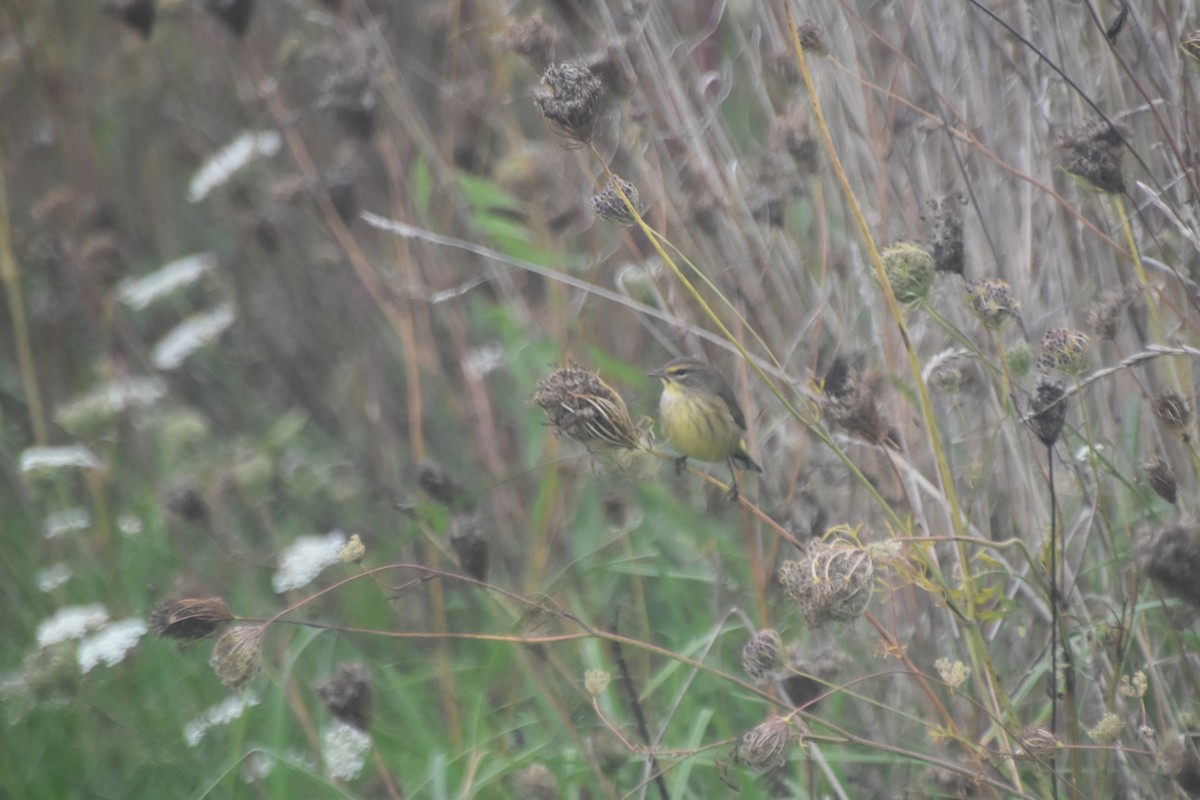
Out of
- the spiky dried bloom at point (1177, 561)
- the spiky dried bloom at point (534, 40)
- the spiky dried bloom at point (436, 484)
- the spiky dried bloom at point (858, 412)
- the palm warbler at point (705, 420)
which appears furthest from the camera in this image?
the palm warbler at point (705, 420)

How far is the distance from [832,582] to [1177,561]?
433 millimetres

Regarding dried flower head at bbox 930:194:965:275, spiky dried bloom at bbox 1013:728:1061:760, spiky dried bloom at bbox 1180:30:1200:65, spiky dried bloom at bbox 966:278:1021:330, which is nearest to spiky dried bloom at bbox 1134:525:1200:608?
spiky dried bloom at bbox 1013:728:1061:760

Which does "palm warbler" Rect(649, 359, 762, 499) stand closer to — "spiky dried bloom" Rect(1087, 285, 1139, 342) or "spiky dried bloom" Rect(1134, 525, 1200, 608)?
"spiky dried bloom" Rect(1087, 285, 1139, 342)

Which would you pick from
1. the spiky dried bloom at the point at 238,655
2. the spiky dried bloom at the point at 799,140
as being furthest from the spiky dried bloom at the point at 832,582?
the spiky dried bloom at the point at 799,140

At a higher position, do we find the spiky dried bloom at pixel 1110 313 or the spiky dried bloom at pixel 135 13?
the spiky dried bloom at pixel 135 13

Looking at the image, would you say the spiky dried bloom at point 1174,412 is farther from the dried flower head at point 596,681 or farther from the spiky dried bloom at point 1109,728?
the dried flower head at point 596,681

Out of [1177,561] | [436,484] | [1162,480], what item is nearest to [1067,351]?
[1162,480]

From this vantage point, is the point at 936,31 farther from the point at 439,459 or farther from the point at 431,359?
the point at 439,459

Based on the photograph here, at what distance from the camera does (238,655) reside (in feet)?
5.66

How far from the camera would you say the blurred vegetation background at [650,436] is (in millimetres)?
1801

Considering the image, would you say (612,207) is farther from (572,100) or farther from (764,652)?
(764,652)

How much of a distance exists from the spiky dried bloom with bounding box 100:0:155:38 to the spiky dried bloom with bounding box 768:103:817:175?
73.3 inches

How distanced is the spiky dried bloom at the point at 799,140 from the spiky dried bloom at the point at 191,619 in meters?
1.48

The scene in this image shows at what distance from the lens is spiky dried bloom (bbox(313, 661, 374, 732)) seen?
78.1 inches
